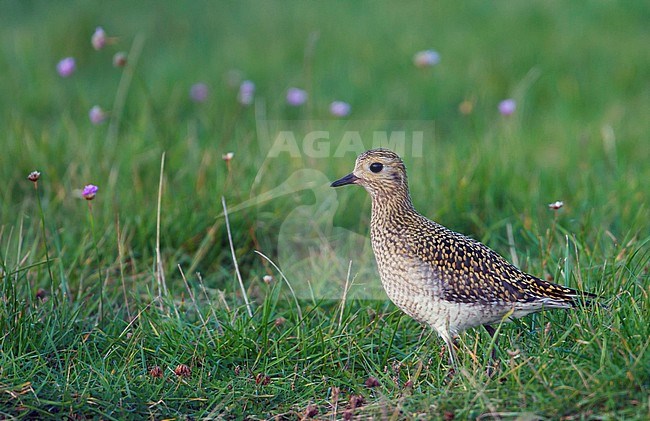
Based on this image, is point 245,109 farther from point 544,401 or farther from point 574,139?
point 544,401

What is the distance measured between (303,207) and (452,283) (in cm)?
212

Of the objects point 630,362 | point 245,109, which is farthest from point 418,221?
point 245,109

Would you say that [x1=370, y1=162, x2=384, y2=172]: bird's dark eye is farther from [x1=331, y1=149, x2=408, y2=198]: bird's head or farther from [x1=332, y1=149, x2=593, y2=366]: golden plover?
[x1=332, y1=149, x2=593, y2=366]: golden plover

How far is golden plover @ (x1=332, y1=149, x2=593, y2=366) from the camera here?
4.29 meters

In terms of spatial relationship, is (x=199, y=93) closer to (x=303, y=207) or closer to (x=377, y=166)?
(x=303, y=207)

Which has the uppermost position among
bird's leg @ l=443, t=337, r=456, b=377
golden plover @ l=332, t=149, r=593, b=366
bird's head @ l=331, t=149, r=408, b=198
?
bird's head @ l=331, t=149, r=408, b=198

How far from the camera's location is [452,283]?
4.33m

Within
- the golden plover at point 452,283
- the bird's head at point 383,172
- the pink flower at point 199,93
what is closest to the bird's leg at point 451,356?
the golden plover at point 452,283

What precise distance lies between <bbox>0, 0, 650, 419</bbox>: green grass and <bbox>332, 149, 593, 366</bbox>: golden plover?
0.15m

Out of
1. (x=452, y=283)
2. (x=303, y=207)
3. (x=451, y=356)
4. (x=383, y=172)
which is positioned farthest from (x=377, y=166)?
(x=303, y=207)

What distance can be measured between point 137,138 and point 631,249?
12.3 feet

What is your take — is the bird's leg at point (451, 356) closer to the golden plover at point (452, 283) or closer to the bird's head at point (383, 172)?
the golden plover at point (452, 283)

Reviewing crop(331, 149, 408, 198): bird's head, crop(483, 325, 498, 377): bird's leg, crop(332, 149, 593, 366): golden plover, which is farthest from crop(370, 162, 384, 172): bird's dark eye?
crop(483, 325, 498, 377): bird's leg

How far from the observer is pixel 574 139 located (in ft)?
25.7
